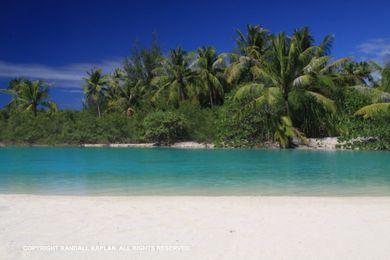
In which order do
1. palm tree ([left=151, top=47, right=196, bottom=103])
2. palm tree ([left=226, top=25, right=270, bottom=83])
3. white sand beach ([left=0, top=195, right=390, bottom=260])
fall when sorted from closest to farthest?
white sand beach ([left=0, top=195, right=390, bottom=260]) < palm tree ([left=226, top=25, right=270, bottom=83]) < palm tree ([left=151, top=47, right=196, bottom=103])

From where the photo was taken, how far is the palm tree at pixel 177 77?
33.3m

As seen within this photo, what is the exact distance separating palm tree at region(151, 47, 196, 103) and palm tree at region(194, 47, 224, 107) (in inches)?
32.5

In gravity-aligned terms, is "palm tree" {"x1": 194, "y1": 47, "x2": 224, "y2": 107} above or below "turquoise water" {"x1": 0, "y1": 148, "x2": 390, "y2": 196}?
above

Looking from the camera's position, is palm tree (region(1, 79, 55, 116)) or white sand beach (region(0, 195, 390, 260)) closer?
white sand beach (region(0, 195, 390, 260))

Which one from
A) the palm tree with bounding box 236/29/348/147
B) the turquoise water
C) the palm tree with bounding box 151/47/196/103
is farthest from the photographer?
the palm tree with bounding box 151/47/196/103

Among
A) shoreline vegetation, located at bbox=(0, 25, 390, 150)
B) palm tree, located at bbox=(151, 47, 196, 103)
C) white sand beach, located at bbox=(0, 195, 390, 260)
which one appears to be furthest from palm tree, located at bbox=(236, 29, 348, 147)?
white sand beach, located at bbox=(0, 195, 390, 260)

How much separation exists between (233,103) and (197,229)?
2341 cm

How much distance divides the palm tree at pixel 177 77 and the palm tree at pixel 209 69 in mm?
825

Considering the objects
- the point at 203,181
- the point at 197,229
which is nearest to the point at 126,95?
the point at 203,181

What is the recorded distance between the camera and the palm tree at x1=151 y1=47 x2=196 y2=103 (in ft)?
109

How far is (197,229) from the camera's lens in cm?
492

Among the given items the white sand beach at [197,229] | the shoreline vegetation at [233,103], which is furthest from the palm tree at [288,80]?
the white sand beach at [197,229]

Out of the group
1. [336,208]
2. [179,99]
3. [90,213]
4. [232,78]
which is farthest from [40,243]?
[179,99]

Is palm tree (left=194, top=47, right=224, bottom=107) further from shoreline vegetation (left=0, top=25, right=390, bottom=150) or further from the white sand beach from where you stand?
the white sand beach
